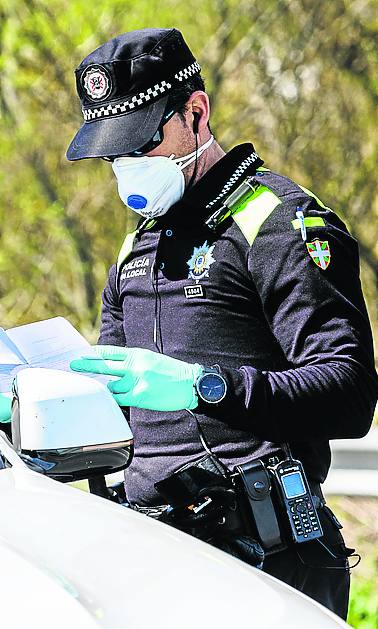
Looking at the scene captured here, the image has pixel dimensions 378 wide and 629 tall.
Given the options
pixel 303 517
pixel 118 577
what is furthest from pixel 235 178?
pixel 118 577

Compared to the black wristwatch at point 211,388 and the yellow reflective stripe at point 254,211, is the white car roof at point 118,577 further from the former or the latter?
the yellow reflective stripe at point 254,211

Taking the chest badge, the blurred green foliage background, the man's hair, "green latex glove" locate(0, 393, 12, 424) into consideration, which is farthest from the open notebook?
the blurred green foliage background

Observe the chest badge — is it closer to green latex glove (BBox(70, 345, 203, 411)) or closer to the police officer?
the police officer

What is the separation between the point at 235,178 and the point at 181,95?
0.84 feet

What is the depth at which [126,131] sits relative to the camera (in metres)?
2.71

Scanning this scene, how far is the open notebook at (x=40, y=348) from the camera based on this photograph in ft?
7.95

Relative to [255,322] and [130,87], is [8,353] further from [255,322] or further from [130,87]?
[130,87]

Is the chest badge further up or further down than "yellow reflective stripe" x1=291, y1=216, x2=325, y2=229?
further down

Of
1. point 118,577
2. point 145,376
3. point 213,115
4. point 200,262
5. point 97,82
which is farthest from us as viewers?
point 213,115

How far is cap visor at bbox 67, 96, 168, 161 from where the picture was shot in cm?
270

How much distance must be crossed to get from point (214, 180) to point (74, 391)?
774 millimetres

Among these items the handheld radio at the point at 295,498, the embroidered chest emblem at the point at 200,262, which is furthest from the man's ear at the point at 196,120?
the handheld radio at the point at 295,498

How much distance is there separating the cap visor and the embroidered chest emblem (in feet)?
0.96

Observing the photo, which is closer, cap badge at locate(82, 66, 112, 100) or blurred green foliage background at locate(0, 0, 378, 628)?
cap badge at locate(82, 66, 112, 100)
